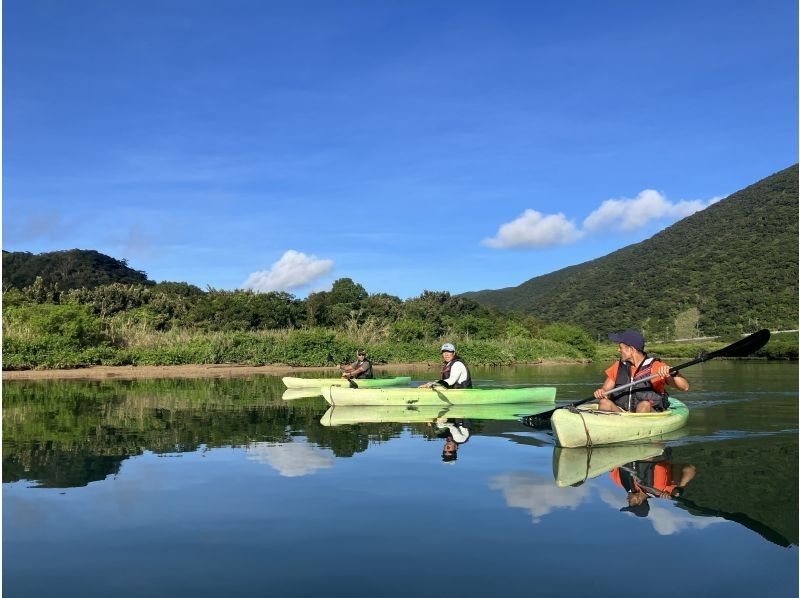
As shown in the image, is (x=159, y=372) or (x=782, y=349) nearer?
(x=159, y=372)

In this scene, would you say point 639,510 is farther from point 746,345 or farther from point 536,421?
point 746,345

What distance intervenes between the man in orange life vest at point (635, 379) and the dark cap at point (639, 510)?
3757 mm

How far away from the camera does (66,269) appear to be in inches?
3002

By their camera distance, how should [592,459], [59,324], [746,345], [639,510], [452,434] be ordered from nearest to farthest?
[639,510], [592,459], [452,434], [746,345], [59,324]

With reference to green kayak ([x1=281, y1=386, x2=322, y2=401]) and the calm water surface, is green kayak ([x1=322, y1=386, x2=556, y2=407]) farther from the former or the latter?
the calm water surface

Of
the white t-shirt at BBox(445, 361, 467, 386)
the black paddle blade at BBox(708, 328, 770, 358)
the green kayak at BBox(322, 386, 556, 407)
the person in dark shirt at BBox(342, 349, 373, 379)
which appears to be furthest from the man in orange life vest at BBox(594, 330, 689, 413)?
the person in dark shirt at BBox(342, 349, 373, 379)

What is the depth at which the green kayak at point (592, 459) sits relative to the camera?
8375mm

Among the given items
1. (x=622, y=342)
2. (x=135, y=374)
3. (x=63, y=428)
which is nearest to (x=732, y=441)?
(x=622, y=342)

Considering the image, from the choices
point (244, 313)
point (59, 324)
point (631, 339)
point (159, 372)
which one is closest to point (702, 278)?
point (244, 313)

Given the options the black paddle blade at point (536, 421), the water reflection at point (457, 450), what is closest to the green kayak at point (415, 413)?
the water reflection at point (457, 450)

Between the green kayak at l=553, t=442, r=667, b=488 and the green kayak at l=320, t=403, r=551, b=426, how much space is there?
392cm

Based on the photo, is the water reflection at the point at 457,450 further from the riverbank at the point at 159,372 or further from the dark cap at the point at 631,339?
the riverbank at the point at 159,372

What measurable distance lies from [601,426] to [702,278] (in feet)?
227

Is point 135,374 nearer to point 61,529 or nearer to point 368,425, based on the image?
point 368,425
